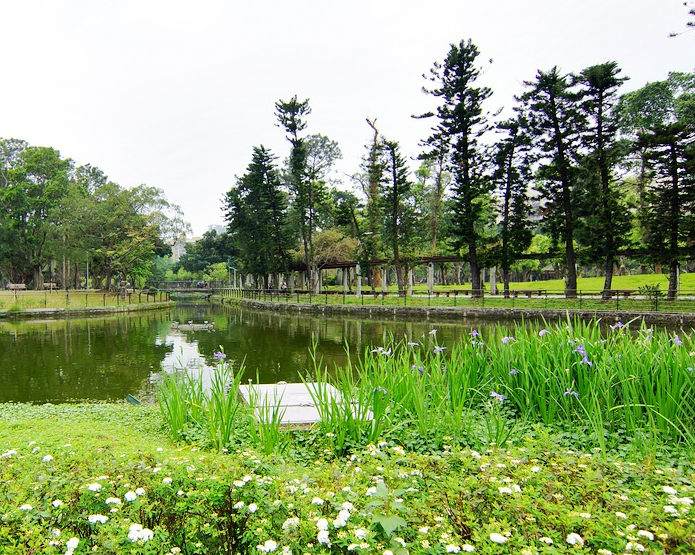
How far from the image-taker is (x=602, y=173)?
22.3 meters

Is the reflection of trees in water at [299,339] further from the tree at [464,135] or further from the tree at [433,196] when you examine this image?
the tree at [433,196]

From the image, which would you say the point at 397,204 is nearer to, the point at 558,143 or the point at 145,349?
the point at 558,143

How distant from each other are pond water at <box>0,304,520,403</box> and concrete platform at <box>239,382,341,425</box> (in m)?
0.44

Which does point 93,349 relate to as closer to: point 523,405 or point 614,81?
point 523,405

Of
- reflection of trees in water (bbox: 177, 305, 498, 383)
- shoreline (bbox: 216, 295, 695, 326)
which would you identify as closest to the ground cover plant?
reflection of trees in water (bbox: 177, 305, 498, 383)

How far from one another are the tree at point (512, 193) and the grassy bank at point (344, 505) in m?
24.7

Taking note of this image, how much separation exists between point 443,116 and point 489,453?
26.3m

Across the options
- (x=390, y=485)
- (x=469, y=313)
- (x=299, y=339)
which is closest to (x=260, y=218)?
(x=469, y=313)

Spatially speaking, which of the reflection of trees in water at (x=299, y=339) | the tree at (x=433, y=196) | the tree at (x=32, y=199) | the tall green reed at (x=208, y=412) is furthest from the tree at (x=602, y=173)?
the tree at (x=32, y=199)

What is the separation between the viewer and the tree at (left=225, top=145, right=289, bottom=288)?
122ft

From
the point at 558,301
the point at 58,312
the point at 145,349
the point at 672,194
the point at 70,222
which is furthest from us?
the point at 70,222

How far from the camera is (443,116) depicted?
1045 inches

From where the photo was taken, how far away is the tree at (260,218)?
122 ft

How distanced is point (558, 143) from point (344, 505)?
25166mm
